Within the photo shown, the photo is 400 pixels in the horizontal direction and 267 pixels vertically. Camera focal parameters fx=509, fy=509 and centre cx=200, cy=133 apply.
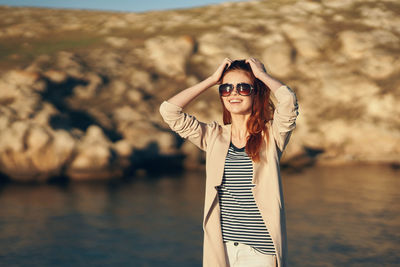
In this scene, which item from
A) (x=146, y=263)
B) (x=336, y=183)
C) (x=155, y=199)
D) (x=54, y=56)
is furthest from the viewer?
(x=54, y=56)

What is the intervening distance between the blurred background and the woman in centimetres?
289

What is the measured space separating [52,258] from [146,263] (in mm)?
1128

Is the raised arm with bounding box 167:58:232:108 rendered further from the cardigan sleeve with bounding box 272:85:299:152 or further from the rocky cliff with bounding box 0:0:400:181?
the rocky cliff with bounding box 0:0:400:181

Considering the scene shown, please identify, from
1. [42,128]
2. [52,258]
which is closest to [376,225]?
[52,258]

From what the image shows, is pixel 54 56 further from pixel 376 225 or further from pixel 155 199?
pixel 376 225

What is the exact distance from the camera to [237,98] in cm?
304

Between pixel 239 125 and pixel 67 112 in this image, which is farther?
pixel 67 112

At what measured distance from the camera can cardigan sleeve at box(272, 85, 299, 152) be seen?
2.80 m

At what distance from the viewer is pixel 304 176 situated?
1033 centimetres

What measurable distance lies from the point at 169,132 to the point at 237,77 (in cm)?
817

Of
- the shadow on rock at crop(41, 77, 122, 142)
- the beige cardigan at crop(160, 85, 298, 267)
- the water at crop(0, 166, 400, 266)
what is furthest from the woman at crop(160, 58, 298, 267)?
the shadow on rock at crop(41, 77, 122, 142)

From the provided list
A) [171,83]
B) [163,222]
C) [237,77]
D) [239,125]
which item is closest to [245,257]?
[239,125]

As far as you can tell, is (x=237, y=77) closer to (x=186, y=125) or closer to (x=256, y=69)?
(x=256, y=69)

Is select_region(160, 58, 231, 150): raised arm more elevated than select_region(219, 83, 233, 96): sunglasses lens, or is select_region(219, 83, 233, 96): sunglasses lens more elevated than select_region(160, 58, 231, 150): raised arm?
select_region(219, 83, 233, 96): sunglasses lens
